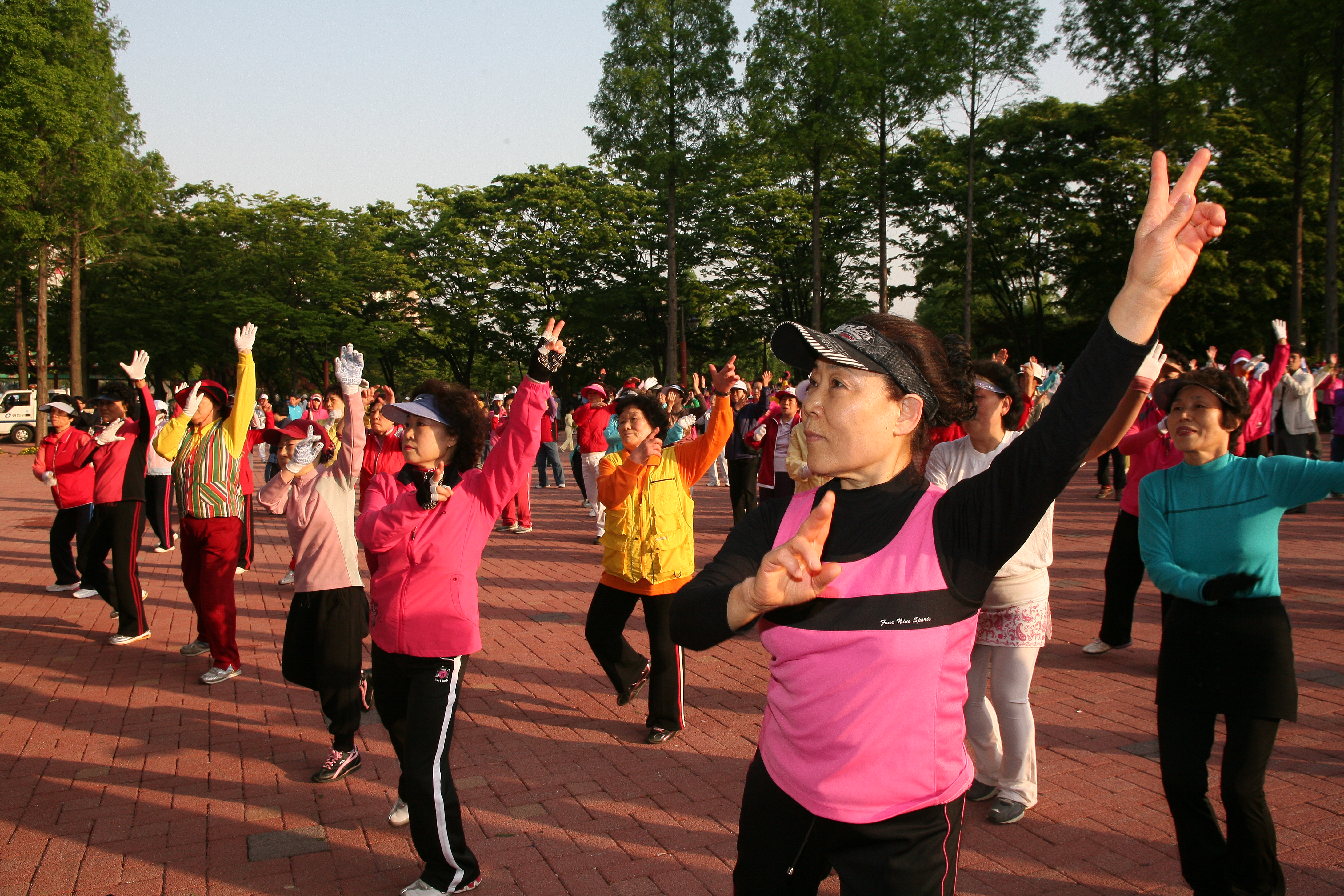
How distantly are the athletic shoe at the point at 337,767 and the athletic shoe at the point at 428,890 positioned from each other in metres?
1.28

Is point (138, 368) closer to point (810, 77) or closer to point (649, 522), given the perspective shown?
point (649, 522)

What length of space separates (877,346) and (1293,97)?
25460mm

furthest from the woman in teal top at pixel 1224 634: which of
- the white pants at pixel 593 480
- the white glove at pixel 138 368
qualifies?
the white pants at pixel 593 480

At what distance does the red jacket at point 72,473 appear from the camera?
8.89m

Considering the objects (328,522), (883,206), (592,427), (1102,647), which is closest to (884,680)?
(328,522)

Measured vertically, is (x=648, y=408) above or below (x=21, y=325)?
below

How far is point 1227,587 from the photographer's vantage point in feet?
10.2

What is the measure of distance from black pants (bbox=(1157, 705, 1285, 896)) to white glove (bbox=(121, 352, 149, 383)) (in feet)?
23.6

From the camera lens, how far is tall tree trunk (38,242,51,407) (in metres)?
28.2

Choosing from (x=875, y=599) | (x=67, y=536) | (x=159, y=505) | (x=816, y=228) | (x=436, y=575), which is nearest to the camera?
(x=875, y=599)

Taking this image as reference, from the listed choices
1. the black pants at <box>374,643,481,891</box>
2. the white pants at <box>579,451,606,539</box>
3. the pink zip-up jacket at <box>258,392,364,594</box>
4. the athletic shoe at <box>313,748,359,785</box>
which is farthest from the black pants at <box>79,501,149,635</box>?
the white pants at <box>579,451,606,539</box>

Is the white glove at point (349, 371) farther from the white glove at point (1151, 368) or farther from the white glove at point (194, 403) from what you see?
the white glove at point (1151, 368)

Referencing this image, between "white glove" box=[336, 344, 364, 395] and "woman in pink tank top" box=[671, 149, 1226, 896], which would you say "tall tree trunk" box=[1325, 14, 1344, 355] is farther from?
"woman in pink tank top" box=[671, 149, 1226, 896]

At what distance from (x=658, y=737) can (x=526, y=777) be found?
2.50 ft
